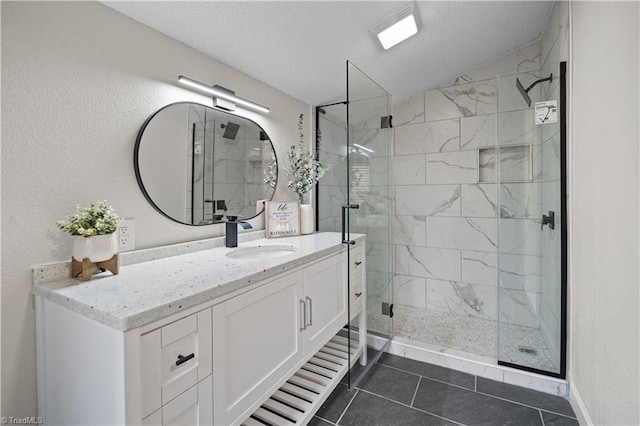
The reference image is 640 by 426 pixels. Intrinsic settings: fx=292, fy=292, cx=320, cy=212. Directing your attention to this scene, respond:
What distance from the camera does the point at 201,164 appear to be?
1685mm

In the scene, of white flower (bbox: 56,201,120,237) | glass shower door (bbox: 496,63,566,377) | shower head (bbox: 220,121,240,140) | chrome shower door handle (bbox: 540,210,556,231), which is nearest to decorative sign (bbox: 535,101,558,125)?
glass shower door (bbox: 496,63,566,377)

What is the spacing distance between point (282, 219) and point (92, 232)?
1.22 m

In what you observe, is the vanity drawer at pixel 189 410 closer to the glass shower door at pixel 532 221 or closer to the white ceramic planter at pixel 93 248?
the white ceramic planter at pixel 93 248

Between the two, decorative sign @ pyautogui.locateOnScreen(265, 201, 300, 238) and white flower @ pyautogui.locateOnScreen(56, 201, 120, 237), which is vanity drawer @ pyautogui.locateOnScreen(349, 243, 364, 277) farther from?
white flower @ pyautogui.locateOnScreen(56, 201, 120, 237)

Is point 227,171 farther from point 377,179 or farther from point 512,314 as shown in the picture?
point 512,314

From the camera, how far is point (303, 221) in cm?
227

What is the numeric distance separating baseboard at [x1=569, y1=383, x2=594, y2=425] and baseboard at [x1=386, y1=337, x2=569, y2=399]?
0.30 ft

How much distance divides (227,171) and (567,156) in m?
2.07

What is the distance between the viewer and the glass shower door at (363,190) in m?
1.92

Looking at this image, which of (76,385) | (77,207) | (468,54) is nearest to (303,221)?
(77,207)

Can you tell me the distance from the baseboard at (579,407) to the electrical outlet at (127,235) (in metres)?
2.35

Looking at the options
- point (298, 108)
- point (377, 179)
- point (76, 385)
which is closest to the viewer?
point (76, 385)

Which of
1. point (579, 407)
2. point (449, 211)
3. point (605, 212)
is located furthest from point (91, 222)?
point (449, 211)

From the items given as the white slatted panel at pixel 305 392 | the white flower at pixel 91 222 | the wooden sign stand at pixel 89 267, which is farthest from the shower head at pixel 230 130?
the white slatted panel at pixel 305 392
